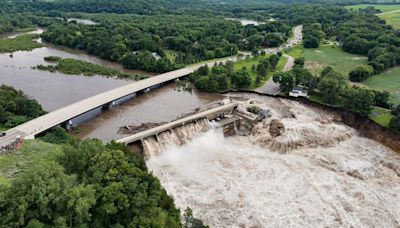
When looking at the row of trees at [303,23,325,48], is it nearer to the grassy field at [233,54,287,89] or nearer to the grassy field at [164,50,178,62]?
the grassy field at [233,54,287,89]

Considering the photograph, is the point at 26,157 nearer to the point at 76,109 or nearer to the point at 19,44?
the point at 76,109

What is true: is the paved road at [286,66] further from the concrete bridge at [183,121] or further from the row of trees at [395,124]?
the row of trees at [395,124]

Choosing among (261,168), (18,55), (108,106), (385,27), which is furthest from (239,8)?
(261,168)

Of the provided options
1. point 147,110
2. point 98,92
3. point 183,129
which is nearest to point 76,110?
point 147,110

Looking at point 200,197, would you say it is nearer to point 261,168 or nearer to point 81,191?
point 261,168

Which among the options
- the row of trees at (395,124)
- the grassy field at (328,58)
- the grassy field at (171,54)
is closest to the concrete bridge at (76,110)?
the grassy field at (171,54)

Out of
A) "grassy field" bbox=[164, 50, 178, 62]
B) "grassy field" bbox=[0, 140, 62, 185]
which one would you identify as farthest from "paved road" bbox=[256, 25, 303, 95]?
"grassy field" bbox=[0, 140, 62, 185]
